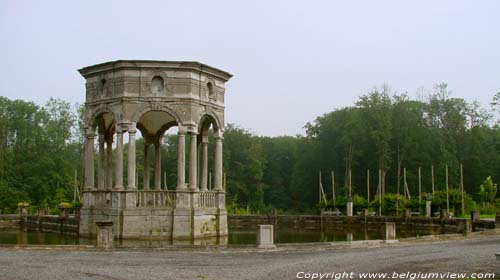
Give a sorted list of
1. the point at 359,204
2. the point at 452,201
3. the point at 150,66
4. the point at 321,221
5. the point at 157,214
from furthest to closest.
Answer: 1. the point at 359,204
2. the point at 452,201
3. the point at 321,221
4. the point at 150,66
5. the point at 157,214

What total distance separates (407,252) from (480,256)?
7.97 ft

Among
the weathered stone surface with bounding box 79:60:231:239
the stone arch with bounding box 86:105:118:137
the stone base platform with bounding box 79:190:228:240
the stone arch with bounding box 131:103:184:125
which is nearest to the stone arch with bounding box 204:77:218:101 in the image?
the weathered stone surface with bounding box 79:60:231:239

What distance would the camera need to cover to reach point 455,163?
212ft

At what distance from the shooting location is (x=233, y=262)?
54.3 ft

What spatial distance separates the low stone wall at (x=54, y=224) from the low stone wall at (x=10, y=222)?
3.51ft

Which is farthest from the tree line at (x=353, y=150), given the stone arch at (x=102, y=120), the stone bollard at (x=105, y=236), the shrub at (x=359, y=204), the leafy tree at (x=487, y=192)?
the stone bollard at (x=105, y=236)

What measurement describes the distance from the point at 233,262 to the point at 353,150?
52847 mm

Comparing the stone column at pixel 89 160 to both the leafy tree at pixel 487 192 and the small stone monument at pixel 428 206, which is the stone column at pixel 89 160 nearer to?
the small stone monument at pixel 428 206

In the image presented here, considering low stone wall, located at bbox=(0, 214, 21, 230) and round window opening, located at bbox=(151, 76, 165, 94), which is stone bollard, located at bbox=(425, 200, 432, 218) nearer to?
round window opening, located at bbox=(151, 76, 165, 94)

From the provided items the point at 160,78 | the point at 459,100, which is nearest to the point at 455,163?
the point at 459,100

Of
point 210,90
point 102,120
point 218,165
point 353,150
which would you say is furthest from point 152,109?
point 353,150

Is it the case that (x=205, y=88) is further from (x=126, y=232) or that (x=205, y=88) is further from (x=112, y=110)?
(x=126, y=232)

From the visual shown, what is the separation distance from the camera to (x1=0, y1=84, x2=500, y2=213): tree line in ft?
211

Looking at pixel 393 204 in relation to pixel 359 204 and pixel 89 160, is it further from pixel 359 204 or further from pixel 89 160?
pixel 89 160
